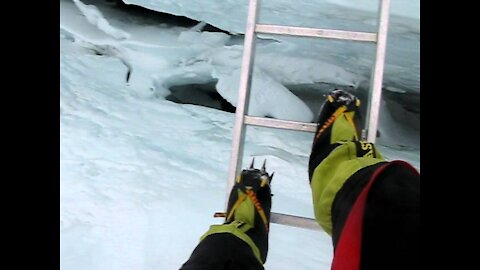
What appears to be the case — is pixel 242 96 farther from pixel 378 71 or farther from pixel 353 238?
pixel 353 238

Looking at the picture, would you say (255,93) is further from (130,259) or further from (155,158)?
(130,259)

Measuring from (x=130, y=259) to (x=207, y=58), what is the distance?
82cm

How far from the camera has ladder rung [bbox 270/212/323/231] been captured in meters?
1.31

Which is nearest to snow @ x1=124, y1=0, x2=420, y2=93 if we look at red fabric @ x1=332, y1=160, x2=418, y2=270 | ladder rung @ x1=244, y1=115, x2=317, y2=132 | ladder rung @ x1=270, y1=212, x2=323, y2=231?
ladder rung @ x1=244, y1=115, x2=317, y2=132

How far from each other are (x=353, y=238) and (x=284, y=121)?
61 cm

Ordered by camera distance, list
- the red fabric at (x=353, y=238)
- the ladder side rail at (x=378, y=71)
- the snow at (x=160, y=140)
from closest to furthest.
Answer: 1. the red fabric at (x=353, y=238)
2. the ladder side rail at (x=378, y=71)
3. the snow at (x=160, y=140)

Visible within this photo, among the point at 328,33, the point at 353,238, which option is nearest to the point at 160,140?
the point at 328,33

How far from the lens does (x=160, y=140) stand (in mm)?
1812

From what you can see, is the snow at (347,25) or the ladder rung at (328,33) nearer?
the ladder rung at (328,33)

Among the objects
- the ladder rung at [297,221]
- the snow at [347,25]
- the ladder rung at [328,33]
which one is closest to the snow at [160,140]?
the snow at [347,25]

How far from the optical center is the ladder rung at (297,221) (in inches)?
51.6

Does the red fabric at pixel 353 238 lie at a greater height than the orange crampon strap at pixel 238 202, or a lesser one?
greater

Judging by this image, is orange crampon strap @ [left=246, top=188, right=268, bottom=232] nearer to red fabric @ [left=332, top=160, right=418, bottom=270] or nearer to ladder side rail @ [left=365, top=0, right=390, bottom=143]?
ladder side rail @ [left=365, top=0, right=390, bottom=143]

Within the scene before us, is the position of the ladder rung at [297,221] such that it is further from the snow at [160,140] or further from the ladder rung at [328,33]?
the ladder rung at [328,33]
